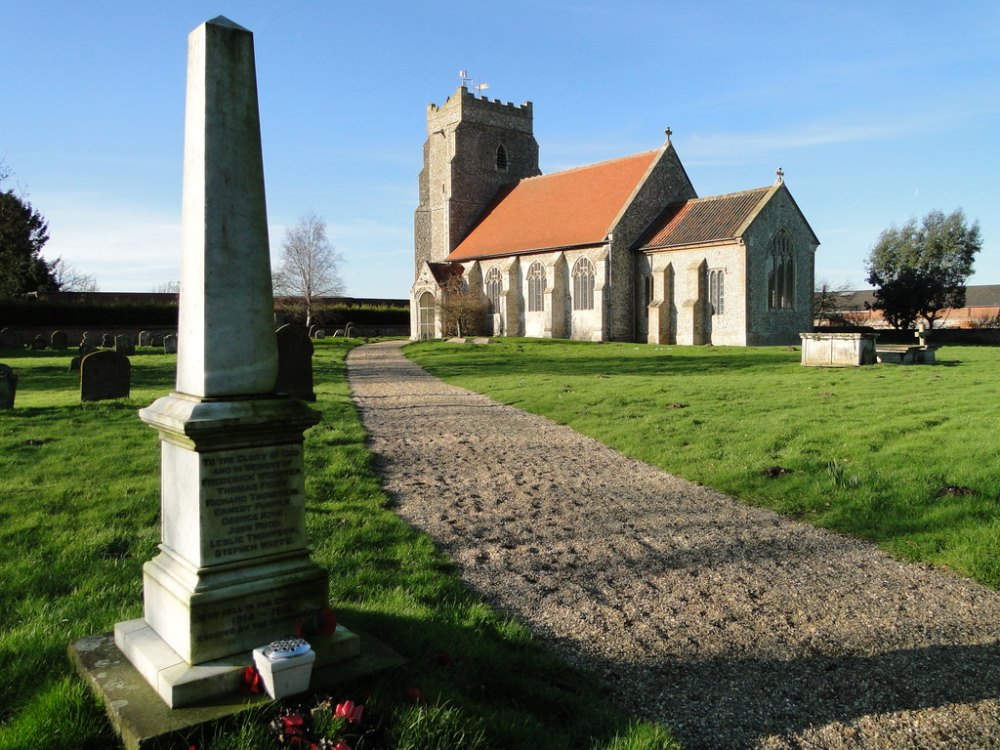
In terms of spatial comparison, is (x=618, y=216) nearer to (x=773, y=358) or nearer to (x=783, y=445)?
(x=773, y=358)

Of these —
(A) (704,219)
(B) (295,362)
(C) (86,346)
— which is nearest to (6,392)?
(B) (295,362)

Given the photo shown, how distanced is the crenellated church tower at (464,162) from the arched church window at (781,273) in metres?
18.9

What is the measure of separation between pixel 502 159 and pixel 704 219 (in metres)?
17.2

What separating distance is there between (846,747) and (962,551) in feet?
9.16

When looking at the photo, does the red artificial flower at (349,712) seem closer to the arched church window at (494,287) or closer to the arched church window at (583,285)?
the arched church window at (583,285)

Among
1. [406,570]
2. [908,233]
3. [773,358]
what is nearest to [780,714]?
[406,570]

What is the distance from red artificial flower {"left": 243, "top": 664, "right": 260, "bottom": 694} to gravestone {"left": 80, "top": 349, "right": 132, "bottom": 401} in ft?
38.1

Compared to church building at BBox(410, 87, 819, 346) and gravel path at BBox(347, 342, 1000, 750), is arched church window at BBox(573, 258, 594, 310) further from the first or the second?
gravel path at BBox(347, 342, 1000, 750)

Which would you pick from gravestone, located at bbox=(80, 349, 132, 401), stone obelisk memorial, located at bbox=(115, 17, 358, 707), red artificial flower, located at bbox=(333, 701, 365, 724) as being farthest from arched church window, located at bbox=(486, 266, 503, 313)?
red artificial flower, located at bbox=(333, 701, 365, 724)

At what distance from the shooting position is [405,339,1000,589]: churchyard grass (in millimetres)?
5766

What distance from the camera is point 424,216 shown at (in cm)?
4794

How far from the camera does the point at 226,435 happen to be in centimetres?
316

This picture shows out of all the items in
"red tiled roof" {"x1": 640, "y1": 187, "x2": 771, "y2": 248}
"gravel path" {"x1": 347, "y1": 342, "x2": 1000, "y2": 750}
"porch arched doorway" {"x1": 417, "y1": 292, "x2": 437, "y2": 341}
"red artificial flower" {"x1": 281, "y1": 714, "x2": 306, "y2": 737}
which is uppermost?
"red tiled roof" {"x1": 640, "y1": 187, "x2": 771, "y2": 248}

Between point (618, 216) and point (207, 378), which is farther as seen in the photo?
point (618, 216)
